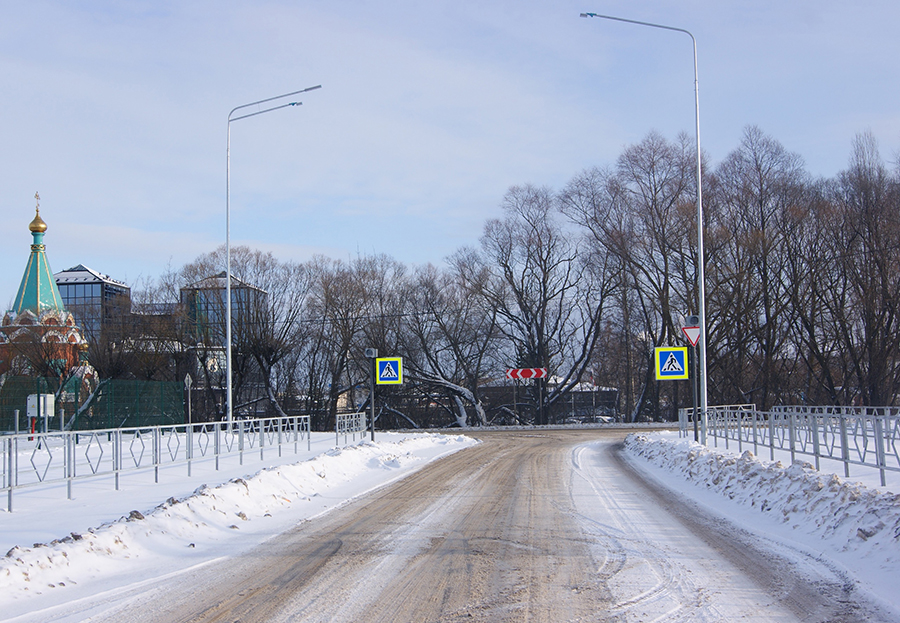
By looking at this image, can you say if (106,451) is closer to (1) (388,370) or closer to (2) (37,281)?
(1) (388,370)

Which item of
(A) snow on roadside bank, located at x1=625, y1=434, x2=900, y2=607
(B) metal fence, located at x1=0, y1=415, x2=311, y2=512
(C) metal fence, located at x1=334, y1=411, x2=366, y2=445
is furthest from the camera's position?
(C) metal fence, located at x1=334, y1=411, x2=366, y2=445

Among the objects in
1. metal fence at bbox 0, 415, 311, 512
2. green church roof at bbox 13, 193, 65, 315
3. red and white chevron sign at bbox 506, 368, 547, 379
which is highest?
green church roof at bbox 13, 193, 65, 315

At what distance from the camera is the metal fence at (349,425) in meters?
26.8

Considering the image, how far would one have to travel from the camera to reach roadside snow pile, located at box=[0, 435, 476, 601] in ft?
23.3

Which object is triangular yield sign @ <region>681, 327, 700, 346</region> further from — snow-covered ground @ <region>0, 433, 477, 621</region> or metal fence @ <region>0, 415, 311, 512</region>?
metal fence @ <region>0, 415, 311, 512</region>

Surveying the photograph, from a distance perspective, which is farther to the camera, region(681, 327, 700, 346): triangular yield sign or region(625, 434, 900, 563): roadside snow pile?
region(681, 327, 700, 346): triangular yield sign

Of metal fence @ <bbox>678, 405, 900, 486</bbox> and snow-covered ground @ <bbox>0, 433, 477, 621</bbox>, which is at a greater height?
metal fence @ <bbox>678, 405, 900, 486</bbox>

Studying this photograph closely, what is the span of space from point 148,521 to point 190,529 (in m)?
0.59

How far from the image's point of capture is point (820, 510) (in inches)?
356

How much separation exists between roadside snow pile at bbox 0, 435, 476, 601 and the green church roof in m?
44.7

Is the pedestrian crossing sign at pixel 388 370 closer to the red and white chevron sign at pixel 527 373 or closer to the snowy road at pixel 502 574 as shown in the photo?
the snowy road at pixel 502 574

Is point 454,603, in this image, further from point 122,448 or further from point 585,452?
point 585,452

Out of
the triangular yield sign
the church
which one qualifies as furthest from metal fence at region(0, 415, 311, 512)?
the church

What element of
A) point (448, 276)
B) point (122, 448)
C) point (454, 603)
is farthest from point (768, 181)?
point (454, 603)
